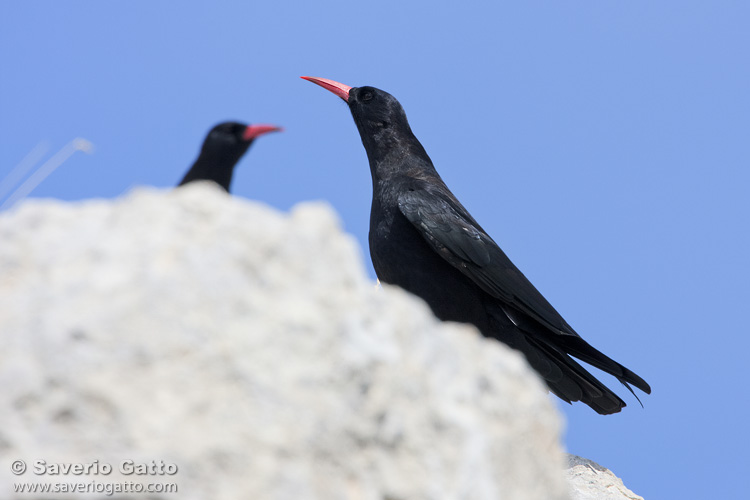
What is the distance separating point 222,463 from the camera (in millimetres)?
1643

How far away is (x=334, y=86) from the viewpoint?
6418 millimetres

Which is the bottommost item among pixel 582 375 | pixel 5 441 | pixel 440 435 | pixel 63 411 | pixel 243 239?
pixel 5 441

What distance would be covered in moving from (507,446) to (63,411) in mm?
1001

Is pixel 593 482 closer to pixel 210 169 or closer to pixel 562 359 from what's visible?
pixel 562 359

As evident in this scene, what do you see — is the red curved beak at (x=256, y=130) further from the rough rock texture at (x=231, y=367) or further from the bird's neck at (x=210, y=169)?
the rough rock texture at (x=231, y=367)

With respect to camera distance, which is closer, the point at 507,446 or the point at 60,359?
the point at 60,359

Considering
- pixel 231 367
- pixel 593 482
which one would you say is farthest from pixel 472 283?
pixel 231 367

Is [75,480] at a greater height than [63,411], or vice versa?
[63,411]

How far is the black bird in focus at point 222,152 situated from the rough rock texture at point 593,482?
106 inches

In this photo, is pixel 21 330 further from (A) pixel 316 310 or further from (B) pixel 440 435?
(B) pixel 440 435

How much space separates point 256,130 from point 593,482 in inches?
121

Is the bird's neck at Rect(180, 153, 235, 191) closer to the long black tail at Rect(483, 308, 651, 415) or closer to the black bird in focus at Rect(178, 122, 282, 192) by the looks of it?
the black bird in focus at Rect(178, 122, 282, 192)

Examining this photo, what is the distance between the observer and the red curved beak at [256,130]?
11.9ft

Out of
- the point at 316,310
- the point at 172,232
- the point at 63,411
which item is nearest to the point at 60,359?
the point at 63,411
